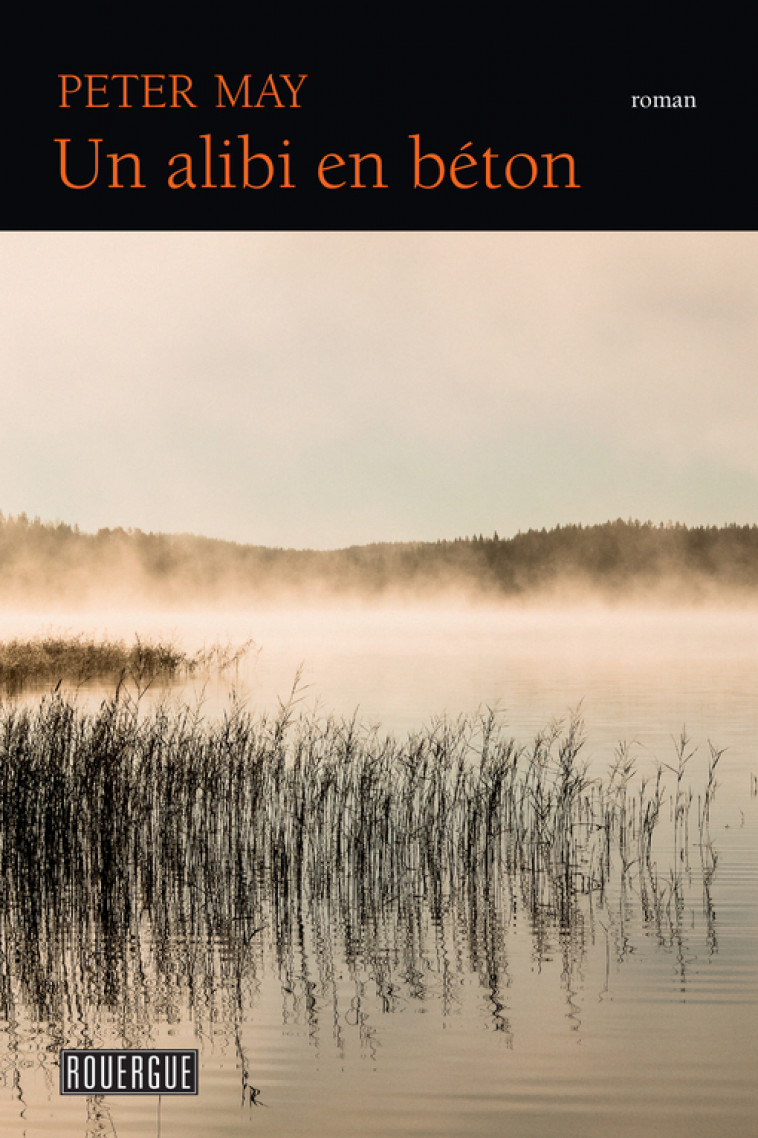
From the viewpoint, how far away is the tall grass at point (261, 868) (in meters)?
8.82

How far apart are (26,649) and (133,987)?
94.1ft

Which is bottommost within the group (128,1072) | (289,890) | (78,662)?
(128,1072)

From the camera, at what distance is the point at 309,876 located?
458 inches

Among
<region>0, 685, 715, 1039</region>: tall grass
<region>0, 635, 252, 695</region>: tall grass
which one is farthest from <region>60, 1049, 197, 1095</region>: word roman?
<region>0, 635, 252, 695</region>: tall grass

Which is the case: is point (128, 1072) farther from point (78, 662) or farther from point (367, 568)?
point (367, 568)

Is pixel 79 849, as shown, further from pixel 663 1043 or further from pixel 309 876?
pixel 663 1043

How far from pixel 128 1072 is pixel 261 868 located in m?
5.00

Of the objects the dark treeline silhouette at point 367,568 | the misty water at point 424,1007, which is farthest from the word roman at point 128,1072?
the dark treeline silhouette at point 367,568

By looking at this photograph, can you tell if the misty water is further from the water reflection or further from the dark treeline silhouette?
the dark treeline silhouette

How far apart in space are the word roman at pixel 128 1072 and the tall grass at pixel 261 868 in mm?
538

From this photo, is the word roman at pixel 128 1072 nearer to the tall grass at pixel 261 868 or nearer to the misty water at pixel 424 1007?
the misty water at pixel 424 1007

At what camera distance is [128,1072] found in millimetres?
6887

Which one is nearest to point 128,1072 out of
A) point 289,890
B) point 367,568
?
point 289,890
